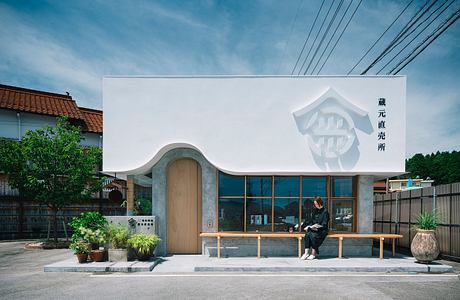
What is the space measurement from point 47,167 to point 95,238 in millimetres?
6598

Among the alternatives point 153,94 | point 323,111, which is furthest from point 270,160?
point 153,94

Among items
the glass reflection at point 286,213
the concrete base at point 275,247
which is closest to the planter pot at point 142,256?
the concrete base at point 275,247

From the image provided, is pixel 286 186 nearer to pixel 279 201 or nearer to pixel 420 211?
pixel 279 201

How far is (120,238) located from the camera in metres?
10.2

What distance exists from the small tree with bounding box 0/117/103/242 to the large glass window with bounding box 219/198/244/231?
7630 mm

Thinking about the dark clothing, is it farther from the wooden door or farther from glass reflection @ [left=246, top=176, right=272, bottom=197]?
the wooden door

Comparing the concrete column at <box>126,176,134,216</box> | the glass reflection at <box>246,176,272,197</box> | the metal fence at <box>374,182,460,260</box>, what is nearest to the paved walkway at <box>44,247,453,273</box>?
the metal fence at <box>374,182,460,260</box>

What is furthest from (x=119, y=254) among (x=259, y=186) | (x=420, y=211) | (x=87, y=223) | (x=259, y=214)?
(x=420, y=211)

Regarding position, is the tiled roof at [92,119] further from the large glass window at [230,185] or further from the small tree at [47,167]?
the large glass window at [230,185]

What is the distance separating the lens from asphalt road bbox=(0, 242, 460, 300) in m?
7.30

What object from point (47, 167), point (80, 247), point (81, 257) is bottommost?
point (81, 257)

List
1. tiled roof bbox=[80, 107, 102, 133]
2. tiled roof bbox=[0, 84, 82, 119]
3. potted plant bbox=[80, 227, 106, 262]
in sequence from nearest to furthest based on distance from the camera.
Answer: potted plant bbox=[80, 227, 106, 262]
tiled roof bbox=[0, 84, 82, 119]
tiled roof bbox=[80, 107, 102, 133]

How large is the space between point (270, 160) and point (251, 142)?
0.86 m

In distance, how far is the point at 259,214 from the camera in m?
11.6
